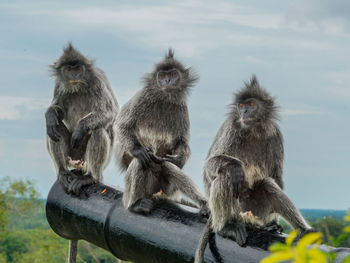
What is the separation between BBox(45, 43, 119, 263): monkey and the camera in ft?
17.7

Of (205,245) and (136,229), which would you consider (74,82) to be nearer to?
(136,229)

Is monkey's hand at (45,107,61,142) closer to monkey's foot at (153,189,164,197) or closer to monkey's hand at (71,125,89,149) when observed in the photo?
monkey's hand at (71,125,89,149)

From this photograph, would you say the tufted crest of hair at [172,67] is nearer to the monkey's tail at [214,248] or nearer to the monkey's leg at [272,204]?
the monkey's leg at [272,204]

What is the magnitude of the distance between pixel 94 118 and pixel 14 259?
3002 cm

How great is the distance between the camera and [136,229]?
154 inches

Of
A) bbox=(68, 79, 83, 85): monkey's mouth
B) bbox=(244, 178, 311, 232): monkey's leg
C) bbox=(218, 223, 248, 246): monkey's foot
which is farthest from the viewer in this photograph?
bbox=(68, 79, 83, 85): monkey's mouth

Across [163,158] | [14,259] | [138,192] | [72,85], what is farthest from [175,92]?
[14,259]

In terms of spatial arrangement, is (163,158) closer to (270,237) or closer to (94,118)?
(94,118)

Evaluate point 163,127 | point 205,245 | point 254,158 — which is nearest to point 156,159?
point 163,127

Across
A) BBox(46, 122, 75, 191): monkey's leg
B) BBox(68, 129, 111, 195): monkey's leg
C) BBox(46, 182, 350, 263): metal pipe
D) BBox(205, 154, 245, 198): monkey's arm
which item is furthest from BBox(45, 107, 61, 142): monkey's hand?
→ BBox(205, 154, 245, 198): monkey's arm

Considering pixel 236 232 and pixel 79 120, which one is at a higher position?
pixel 79 120

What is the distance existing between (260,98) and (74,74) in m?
2.60

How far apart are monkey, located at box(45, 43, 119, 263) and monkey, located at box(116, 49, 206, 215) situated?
330 mm

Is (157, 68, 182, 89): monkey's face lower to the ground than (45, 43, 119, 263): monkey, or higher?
higher
